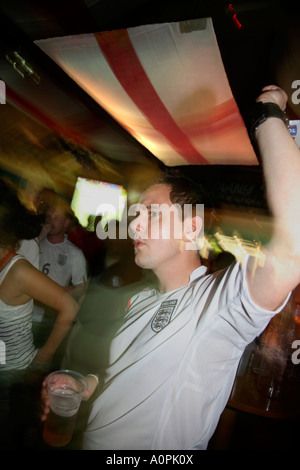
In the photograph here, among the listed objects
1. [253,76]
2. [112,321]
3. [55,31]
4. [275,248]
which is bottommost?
[112,321]

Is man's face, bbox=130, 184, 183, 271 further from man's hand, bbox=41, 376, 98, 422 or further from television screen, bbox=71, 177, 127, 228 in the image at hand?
television screen, bbox=71, 177, 127, 228

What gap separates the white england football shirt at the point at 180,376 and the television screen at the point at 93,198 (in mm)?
5531

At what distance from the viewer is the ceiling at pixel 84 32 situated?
1849 millimetres

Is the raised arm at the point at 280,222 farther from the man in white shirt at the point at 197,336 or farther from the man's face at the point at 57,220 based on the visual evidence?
the man's face at the point at 57,220

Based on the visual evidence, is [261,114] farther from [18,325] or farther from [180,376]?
[18,325]

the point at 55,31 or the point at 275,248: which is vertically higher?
the point at 55,31

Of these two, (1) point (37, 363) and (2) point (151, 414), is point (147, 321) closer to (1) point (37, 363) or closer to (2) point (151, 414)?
(2) point (151, 414)

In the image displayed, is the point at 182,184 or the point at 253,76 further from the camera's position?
the point at 253,76

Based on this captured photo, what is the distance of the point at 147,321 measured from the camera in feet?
4.10

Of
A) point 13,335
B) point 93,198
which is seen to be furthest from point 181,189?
point 93,198

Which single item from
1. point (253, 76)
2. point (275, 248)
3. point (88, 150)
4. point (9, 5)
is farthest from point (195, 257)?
point (88, 150)

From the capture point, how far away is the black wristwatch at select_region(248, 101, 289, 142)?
817mm

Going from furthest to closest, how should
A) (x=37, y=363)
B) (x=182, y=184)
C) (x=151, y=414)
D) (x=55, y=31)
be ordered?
(x=55, y=31) < (x=37, y=363) < (x=182, y=184) < (x=151, y=414)

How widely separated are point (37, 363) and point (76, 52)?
2.48 metres
